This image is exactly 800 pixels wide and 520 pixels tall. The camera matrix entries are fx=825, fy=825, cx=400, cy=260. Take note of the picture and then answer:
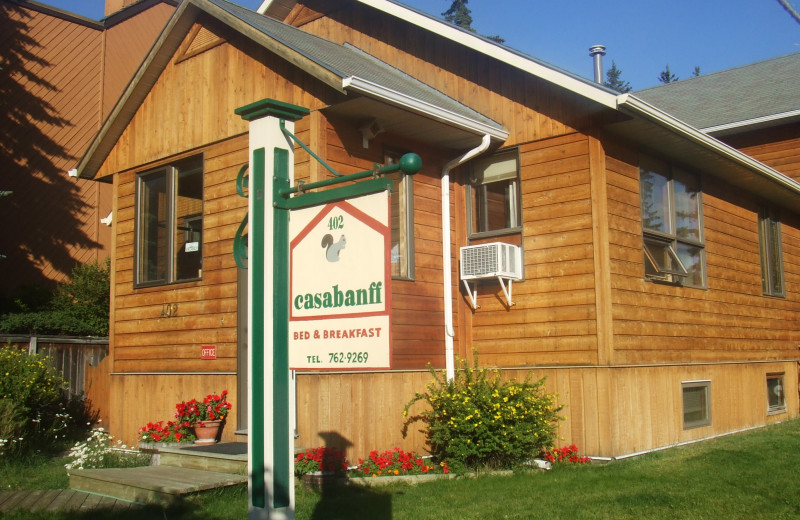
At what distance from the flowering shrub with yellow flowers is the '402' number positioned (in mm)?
4882

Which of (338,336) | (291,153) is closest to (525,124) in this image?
(291,153)

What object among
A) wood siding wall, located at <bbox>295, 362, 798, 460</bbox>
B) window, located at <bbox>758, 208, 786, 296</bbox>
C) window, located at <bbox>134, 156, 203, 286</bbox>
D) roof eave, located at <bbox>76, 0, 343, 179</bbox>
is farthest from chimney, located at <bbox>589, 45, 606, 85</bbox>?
window, located at <bbox>134, 156, 203, 286</bbox>

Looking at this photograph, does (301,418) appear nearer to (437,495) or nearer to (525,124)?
(437,495)

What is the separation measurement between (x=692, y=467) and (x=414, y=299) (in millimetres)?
3482

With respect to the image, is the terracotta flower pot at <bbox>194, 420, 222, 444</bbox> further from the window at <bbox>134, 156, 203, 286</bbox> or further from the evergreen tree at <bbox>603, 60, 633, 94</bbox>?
the evergreen tree at <bbox>603, 60, 633, 94</bbox>

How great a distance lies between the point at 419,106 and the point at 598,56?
4884mm

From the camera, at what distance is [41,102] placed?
20.3 metres

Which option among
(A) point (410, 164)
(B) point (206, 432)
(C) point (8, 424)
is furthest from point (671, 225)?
(C) point (8, 424)

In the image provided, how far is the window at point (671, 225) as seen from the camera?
33.9ft

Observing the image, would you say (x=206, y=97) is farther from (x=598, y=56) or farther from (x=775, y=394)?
(x=775, y=394)

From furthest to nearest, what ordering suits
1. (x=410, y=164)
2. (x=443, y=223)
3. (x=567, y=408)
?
1. (x=443, y=223)
2. (x=567, y=408)
3. (x=410, y=164)

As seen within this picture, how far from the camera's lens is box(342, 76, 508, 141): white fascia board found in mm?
8406

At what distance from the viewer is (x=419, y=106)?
9.10 meters

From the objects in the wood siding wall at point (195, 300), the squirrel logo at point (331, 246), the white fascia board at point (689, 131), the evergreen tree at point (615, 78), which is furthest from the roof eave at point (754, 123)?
the evergreen tree at point (615, 78)
